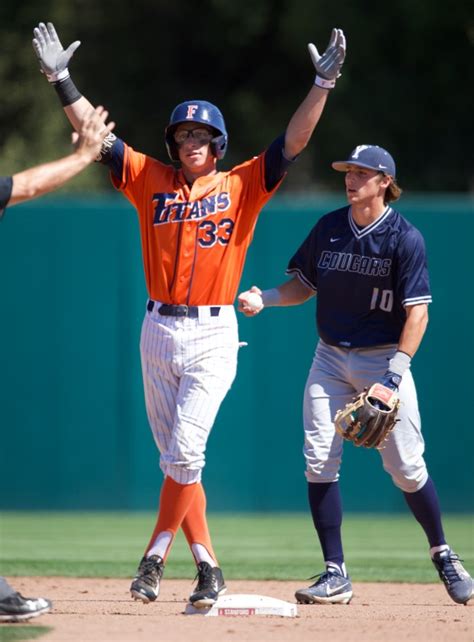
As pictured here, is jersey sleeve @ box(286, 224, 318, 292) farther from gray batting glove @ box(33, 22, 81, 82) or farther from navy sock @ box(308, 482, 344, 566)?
gray batting glove @ box(33, 22, 81, 82)

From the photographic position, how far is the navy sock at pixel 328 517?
588 cm

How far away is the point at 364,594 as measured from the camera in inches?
251

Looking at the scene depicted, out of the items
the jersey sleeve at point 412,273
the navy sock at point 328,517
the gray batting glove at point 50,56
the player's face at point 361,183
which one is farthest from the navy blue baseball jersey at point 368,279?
the gray batting glove at point 50,56

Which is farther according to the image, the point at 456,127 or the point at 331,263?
the point at 456,127

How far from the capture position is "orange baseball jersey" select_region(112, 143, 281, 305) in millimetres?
5484

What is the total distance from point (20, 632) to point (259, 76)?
17424 mm

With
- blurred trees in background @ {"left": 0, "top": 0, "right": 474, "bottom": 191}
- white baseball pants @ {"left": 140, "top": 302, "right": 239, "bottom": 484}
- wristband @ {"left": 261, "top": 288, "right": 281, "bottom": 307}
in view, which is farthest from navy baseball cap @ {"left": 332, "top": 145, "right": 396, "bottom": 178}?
blurred trees in background @ {"left": 0, "top": 0, "right": 474, "bottom": 191}

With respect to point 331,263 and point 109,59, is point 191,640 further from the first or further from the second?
point 109,59

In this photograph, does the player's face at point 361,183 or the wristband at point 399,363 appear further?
the player's face at point 361,183

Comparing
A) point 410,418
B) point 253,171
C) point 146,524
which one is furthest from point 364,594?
point 146,524

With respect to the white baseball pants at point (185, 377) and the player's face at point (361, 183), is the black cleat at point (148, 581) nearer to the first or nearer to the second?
the white baseball pants at point (185, 377)

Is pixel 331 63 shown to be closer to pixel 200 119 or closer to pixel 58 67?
pixel 200 119

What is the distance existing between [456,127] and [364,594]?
1273 cm

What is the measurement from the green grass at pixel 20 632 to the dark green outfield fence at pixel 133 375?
16.9 feet
